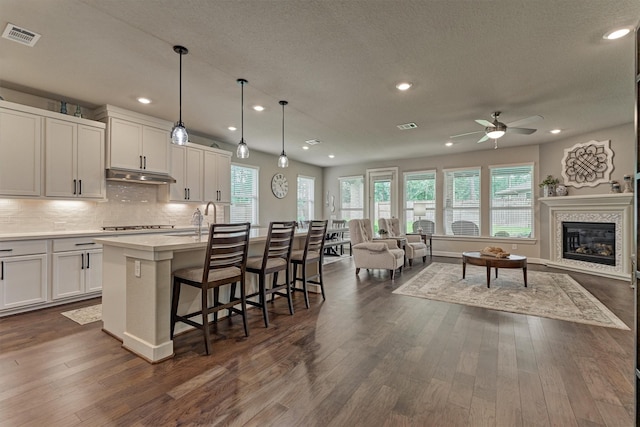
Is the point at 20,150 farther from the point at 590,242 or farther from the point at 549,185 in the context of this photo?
the point at 590,242

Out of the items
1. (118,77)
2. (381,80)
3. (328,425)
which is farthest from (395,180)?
(328,425)

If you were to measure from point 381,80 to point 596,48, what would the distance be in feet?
6.46

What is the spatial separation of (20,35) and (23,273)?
99.1 inches

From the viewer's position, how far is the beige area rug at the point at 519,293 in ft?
11.3

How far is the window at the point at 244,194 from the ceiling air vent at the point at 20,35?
13.5 ft

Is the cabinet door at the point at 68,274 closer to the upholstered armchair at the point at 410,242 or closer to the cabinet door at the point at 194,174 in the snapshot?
the cabinet door at the point at 194,174

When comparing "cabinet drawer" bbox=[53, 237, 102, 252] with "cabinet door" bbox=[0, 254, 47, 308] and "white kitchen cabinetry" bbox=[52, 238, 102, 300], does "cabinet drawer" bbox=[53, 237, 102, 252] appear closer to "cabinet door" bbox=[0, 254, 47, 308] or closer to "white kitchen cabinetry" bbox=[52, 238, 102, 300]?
"white kitchen cabinetry" bbox=[52, 238, 102, 300]

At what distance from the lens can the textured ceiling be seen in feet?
7.42

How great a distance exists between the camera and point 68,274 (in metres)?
3.74

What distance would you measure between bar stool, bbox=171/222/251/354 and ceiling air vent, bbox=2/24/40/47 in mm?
2274

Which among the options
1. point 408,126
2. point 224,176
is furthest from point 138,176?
point 408,126

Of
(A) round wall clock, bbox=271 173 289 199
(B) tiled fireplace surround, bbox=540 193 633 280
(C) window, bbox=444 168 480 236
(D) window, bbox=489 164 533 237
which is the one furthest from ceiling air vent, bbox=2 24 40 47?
(B) tiled fireplace surround, bbox=540 193 633 280

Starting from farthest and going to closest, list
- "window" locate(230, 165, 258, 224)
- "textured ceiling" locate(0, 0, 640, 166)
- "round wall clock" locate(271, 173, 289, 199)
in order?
"round wall clock" locate(271, 173, 289, 199)
"window" locate(230, 165, 258, 224)
"textured ceiling" locate(0, 0, 640, 166)

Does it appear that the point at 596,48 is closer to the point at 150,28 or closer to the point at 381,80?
the point at 381,80
